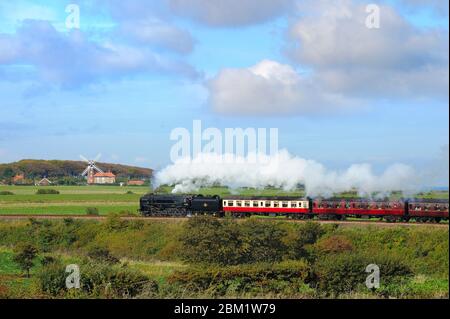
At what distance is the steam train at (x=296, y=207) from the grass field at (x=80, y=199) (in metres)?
3.48

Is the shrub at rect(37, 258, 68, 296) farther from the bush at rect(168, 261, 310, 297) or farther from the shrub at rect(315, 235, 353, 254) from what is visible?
the shrub at rect(315, 235, 353, 254)

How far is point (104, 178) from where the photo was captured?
418 ft

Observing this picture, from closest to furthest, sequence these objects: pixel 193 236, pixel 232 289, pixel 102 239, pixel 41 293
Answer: pixel 41 293
pixel 232 289
pixel 193 236
pixel 102 239

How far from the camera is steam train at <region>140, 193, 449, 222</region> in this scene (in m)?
49.8

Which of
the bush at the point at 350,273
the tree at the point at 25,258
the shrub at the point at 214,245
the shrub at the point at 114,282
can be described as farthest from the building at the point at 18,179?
the shrub at the point at 114,282

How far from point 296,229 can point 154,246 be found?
12.1m

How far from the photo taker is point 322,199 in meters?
55.8

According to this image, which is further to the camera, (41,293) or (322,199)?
(322,199)

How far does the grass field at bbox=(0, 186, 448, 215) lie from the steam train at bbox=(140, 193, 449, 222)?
11.4 ft

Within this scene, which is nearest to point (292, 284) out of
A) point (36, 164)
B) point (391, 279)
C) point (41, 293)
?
point (391, 279)

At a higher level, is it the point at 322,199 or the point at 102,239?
the point at 322,199

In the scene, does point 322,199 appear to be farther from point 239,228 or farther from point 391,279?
point 391,279

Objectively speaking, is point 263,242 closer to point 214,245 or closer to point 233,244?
point 233,244

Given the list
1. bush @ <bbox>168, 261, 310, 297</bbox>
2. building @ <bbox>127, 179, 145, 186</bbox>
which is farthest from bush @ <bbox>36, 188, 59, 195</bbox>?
bush @ <bbox>168, 261, 310, 297</bbox>
